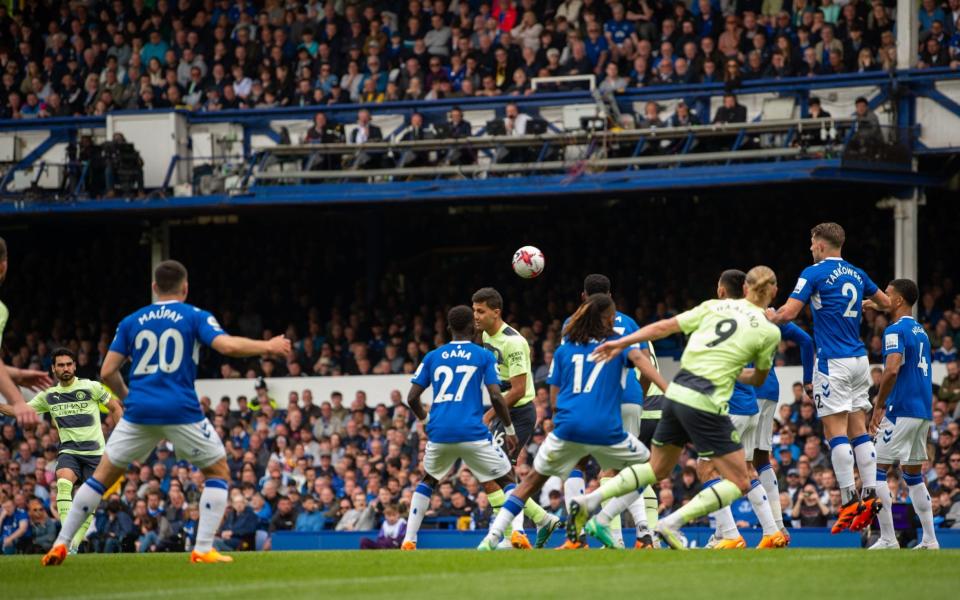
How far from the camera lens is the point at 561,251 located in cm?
2798

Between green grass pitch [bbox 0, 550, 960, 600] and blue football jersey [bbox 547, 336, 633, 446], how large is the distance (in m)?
0.94

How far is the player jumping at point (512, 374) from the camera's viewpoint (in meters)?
13.9

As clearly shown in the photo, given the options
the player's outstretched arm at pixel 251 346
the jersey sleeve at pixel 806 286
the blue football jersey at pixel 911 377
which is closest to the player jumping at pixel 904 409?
the blue football jersey at pixel 911 377

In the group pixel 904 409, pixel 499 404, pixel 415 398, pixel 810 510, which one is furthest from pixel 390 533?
pixel 904 409

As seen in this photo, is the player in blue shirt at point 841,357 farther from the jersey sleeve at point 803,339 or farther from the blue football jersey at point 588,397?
the blue football jersey at point 588,397

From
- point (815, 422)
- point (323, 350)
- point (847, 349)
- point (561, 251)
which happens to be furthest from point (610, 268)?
point (847, 349)

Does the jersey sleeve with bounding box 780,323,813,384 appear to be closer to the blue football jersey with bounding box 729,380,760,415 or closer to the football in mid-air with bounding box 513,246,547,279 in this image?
the blue football jersey with bounding box 729,380,760,415

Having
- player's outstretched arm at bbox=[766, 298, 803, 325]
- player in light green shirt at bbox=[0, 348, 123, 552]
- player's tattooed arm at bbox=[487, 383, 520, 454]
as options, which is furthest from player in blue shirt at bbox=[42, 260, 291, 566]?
player in light green shirt at bbox=[0, 348, 123, 552]

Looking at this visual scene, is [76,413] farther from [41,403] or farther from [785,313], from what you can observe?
[785,313]

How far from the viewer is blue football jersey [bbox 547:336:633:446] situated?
39.7 feet

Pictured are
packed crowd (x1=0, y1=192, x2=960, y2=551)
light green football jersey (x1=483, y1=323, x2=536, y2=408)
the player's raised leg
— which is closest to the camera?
the player's raised leg

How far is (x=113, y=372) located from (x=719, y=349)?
4499mm

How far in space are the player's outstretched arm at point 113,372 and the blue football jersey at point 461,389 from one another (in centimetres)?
A: 272

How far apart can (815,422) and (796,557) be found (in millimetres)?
10226
